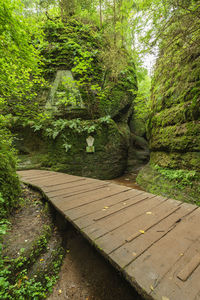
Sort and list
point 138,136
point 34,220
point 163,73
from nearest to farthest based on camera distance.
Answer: point 34,220 → point 163,73 → point 138,136

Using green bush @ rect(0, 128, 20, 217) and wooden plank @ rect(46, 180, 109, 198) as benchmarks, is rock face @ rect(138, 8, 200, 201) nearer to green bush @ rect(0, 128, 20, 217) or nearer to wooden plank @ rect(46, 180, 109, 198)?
wooden plank @ rect(46, 180, 109, 198)

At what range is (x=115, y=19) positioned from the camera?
839 centimetres

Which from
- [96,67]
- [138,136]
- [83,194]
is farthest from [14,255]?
[138,136]

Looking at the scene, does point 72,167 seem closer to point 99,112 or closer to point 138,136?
point 99,112

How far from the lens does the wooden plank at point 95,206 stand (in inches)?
76.5

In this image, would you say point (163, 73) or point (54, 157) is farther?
point (54, 157)

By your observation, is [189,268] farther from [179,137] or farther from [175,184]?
[179,137]

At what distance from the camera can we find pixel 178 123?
14.3ft

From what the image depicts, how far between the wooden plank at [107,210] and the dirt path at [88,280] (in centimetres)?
88

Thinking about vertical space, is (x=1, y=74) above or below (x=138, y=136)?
above

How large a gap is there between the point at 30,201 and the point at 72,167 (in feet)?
12.0

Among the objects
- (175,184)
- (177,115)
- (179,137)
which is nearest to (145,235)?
(175,184)

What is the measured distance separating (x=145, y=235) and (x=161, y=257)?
0.30 meters

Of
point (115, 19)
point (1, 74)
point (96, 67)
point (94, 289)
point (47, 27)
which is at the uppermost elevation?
point (115, 19)
